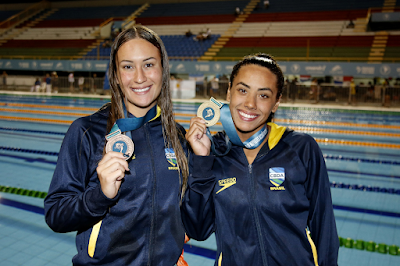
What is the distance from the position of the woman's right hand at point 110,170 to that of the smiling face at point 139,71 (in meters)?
0.40

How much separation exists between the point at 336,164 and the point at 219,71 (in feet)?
42.5

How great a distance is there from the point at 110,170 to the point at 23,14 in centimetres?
3598

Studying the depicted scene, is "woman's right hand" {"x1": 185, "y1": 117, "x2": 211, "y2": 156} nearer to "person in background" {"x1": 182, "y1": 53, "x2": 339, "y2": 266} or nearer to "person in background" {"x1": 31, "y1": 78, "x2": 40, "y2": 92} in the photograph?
"person in background" {"x1": 182, "y1": 53, "x2": 339, "y2": 266}

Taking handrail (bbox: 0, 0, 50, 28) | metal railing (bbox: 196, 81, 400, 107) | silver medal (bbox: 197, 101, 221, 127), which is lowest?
silver medal (bbox: 197, 101, 221, 127)

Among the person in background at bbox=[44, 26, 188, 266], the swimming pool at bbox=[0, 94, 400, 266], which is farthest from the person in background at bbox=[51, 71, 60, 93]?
the person in background at bbox=[44, 26, 188, 266]

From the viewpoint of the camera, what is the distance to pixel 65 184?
142 centimetres

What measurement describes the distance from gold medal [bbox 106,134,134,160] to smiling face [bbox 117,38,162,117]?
0.26m

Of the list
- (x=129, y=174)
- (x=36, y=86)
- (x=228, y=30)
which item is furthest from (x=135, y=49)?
(x=228, y=30)

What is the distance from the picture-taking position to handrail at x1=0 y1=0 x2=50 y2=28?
29594 millimetres

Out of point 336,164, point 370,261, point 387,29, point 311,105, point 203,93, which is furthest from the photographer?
point 387,29

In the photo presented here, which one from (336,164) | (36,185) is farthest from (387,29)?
(36,185)

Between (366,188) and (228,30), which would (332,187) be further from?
(228,30)

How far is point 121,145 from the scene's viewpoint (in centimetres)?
141

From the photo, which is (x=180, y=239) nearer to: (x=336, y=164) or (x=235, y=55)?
(x=336, y=164)
